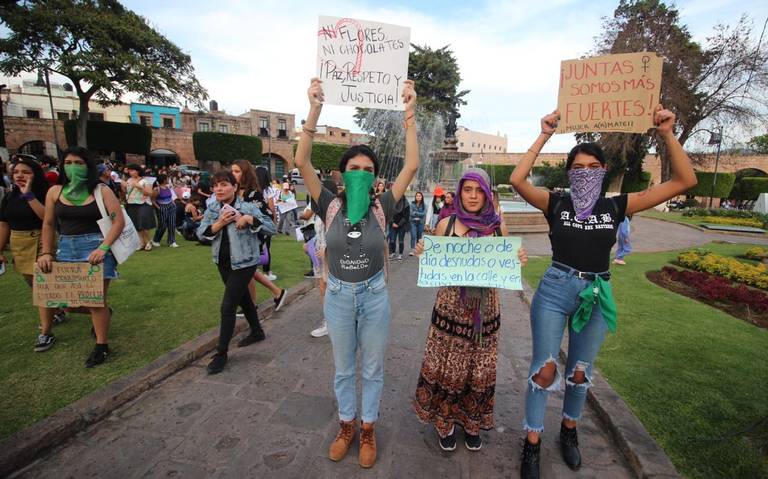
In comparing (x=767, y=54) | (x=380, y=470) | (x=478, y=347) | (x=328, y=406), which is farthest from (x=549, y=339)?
(x=767, y=54)

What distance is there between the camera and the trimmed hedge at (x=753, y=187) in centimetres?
3516

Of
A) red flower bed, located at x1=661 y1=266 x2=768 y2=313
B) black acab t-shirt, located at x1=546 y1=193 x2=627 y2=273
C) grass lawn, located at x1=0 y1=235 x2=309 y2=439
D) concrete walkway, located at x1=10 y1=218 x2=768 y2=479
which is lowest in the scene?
concrete walkway, located at x1=10 y1=218 x2=768 y2=479

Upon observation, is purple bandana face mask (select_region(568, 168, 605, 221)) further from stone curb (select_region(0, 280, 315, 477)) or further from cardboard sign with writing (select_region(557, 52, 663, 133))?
stone curb (select_region(0, 280, 315, 477))

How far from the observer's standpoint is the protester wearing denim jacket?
3.85 meters

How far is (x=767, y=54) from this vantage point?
26.1 meters

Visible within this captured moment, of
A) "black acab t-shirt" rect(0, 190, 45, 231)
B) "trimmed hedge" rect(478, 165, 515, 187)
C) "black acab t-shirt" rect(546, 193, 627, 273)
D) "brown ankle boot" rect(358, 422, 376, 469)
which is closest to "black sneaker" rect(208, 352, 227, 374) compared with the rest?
"brown ankle boot" rect(358, 422, 376, 469)

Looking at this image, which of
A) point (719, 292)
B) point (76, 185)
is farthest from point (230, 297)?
point (719, 292)

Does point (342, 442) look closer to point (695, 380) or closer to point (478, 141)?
point (695, 380)

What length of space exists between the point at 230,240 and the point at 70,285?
1549 millimetres

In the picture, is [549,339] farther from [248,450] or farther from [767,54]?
[767,54]

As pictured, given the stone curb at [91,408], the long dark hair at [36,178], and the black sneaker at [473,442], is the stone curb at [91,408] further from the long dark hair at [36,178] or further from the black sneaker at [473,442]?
the black sneaker at [473,442]

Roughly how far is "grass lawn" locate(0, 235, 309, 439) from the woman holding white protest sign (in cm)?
29

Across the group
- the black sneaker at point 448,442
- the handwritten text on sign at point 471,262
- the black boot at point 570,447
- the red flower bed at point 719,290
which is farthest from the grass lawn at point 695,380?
the handwritten text on sign at point 471,262

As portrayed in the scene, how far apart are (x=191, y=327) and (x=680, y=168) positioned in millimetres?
5117
